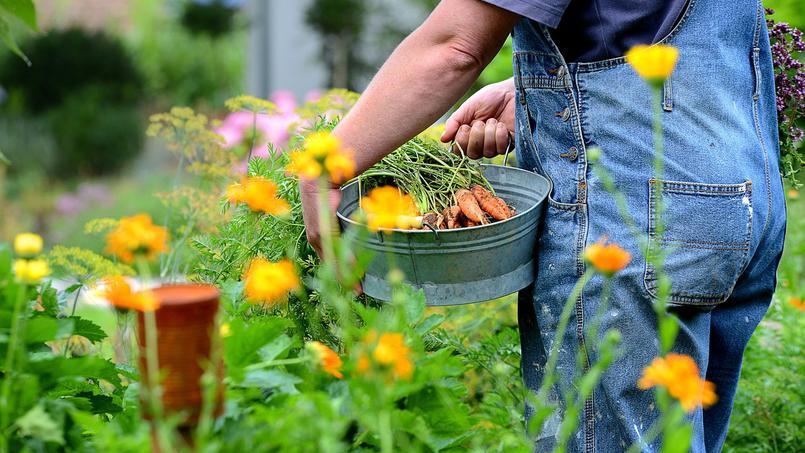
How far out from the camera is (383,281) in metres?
1.68

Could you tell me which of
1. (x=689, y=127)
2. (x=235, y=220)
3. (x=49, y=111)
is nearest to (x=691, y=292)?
(x=689, y=127)

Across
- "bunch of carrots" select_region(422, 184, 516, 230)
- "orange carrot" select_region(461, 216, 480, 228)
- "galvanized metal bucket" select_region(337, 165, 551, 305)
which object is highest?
"bunch of carrots" select_region(422, 184, 516, 230)

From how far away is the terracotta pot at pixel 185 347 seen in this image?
97 centimetres

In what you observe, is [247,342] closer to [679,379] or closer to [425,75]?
[679,379]

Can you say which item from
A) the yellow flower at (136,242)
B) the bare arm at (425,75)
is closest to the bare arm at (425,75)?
the bare arm at (425,75)

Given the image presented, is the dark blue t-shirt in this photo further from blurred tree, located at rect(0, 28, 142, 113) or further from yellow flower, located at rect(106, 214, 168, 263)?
blurred tree, located at rect(0, 28, 142, 113)

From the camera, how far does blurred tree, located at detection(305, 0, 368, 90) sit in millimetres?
8336

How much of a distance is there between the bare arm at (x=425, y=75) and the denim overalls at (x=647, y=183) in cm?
14

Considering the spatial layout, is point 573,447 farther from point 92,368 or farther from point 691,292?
point 92,368

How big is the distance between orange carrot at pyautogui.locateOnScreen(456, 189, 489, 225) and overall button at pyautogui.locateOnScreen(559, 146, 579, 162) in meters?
0.19

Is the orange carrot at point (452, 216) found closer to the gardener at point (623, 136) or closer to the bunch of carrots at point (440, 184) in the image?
the bunch of carrots at point (440, 184)

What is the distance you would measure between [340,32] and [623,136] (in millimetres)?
7030

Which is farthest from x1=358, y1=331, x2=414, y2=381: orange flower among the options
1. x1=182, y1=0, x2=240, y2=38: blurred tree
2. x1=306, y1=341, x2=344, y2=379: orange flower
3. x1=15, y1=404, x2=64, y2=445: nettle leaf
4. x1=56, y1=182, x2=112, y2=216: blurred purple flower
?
x1=182, y1=0, x2=240, y2=38: blurred tree

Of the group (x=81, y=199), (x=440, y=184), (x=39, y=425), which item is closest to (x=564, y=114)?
(x=440, y=184)
